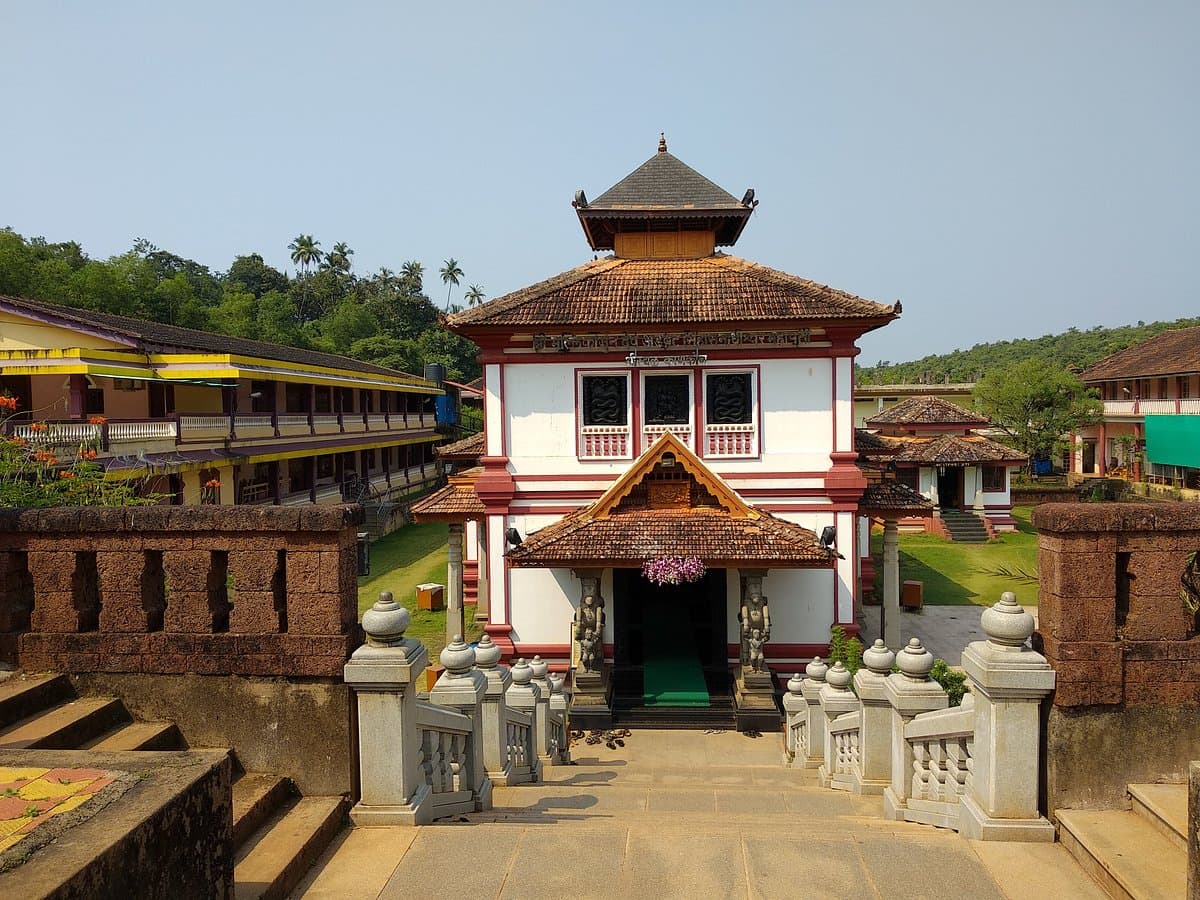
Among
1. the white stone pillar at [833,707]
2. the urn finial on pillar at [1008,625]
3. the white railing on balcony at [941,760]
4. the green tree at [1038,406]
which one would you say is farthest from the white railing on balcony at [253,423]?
the green tree at [1038,406]

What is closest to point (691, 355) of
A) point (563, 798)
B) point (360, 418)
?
point (563, 798)

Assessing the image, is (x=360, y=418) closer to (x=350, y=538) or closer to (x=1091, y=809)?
(x=350, y=538)

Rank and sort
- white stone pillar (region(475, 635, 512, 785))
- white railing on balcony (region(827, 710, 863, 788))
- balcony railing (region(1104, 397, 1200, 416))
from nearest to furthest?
1. white stone pillar (region(475, 635, 512, 785))
2. white railing on balcony (region(827, 710, 863, 788))
3. balcony railing (region(1104, 397, 1200, 416))

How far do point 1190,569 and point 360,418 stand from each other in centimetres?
3404

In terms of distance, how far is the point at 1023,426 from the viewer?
37.1 metres

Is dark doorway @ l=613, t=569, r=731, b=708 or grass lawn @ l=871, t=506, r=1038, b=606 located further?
grass lawn @ l=871, t=506, r=1038, b=606

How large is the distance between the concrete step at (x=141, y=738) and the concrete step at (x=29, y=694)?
50 cm

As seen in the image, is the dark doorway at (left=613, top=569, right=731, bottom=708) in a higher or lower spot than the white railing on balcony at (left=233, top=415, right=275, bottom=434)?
lower

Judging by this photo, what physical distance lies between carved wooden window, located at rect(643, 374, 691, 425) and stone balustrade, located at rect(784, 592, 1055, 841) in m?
7.90

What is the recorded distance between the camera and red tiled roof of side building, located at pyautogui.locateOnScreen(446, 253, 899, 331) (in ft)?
44.7

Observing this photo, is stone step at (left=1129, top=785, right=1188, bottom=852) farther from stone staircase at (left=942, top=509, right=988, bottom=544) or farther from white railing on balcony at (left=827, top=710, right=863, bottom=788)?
stone staircase at (left=942, top=509, right=988, bottom=544)

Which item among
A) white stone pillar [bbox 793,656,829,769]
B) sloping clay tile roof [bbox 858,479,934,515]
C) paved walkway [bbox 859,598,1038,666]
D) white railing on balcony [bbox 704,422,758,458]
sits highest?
white railing on balcony [bbox 704,422,758,458]

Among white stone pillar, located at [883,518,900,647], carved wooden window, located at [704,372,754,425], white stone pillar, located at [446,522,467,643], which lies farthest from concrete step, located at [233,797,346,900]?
white stone pillar, located at [883,518,900,647]

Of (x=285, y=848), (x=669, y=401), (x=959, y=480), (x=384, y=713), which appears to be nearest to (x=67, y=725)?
(x=285, y=848)
